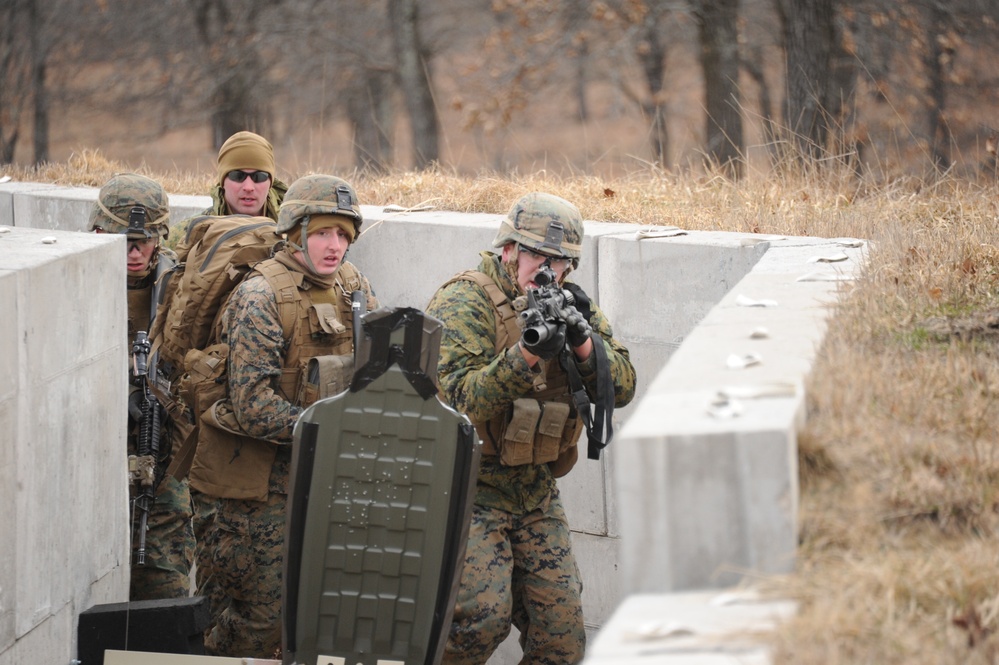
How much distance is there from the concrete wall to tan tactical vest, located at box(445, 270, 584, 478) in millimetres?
1356

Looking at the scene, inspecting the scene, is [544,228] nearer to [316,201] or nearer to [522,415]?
[522,415]

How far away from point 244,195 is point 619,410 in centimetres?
212

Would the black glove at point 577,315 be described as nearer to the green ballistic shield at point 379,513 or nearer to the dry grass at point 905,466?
the green ballistic shield at point 379,513

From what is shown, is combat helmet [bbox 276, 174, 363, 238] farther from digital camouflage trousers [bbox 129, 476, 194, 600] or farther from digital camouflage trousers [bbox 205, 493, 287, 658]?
digital camouflage trousers [bbox 129, 476, 194, 600]

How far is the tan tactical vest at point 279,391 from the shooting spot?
5211 millimetres

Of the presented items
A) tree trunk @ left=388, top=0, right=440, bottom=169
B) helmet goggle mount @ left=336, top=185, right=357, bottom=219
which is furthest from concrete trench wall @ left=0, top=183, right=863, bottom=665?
tree trunk @ left=388, top=0, right=440, bottom=169

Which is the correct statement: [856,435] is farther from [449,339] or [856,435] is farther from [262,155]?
[262,155]

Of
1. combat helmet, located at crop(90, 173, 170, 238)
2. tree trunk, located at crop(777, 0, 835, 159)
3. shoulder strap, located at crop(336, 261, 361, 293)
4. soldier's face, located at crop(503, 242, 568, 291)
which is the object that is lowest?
shoulder strap, located at crop(336, 261, 361, 293)

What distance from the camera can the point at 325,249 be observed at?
525 cm

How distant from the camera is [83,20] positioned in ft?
67.5

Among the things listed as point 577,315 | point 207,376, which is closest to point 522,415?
point 577,315

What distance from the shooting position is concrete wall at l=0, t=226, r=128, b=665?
413 centimetres

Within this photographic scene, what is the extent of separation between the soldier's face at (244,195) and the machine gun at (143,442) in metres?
0.93

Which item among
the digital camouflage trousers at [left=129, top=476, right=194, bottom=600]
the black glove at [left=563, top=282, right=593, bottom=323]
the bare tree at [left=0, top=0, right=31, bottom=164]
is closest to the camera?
the black glove at [left=563, top=282, right=593, bottom=323]
